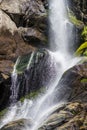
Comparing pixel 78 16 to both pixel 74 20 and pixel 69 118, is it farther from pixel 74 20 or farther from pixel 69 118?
pixel 69 118

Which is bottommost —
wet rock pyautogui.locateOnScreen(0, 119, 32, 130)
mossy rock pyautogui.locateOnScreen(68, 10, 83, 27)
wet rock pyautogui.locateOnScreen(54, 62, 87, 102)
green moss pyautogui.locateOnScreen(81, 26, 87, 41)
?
wet rock pyautogui.locateOnScreen(0, 119, 32, 130)

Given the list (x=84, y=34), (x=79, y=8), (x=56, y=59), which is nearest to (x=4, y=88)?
(x=56, y=59)

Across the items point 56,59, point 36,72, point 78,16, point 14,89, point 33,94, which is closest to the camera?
point 33,94

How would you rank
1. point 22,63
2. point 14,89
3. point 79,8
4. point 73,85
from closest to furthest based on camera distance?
point 73,85, point 14,89, point 22,63, point 79,8

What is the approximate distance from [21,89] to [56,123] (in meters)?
9.55

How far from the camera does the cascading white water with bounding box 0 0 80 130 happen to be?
18.6m

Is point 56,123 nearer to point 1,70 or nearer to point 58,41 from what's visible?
point 1,70

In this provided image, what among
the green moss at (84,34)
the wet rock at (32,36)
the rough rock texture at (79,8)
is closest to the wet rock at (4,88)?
the wet rock at (32,36)

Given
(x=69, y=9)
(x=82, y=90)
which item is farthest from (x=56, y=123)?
(x=69, y=9)

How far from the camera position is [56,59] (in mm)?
26547

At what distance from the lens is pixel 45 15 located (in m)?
31.9

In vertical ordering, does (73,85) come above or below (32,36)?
below

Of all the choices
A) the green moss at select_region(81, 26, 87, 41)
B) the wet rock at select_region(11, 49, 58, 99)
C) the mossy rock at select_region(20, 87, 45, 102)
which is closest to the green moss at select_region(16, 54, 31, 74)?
the wet rock at select_region(11, 49, 58, 99)

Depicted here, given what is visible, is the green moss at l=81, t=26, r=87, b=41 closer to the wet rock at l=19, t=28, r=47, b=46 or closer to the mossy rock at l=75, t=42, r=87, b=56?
the wet rock at l=19, t=28, r=47, b=46
